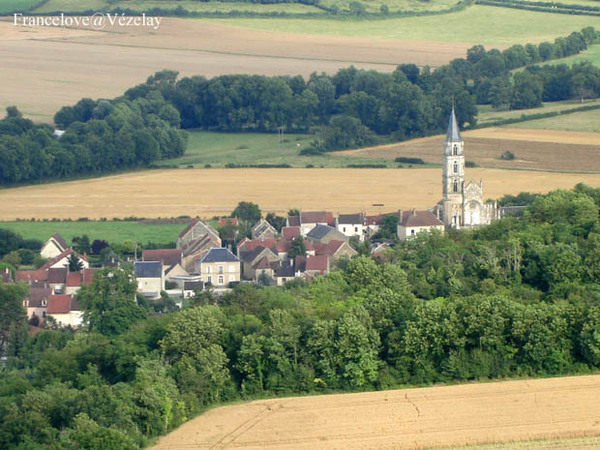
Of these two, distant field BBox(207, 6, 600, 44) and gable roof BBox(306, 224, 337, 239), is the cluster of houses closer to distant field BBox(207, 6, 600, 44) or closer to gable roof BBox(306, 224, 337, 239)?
gable roof BBox(306, 224, 337, 239)

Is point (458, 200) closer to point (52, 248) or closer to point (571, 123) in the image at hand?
point (52, 248)

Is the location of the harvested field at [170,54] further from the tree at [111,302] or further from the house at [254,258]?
the tree at [111,302]

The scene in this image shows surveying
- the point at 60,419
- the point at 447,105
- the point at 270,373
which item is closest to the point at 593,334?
the point at 270,373

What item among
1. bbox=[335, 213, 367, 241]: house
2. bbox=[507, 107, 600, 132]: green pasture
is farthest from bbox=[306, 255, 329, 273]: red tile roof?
bbox=[507, 107, 600, 132]: green pasture

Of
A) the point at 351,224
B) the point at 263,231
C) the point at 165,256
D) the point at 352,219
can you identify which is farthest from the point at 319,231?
the point at 165,256

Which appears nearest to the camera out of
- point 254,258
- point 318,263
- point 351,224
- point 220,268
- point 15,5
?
point 318,263

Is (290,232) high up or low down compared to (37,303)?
up
